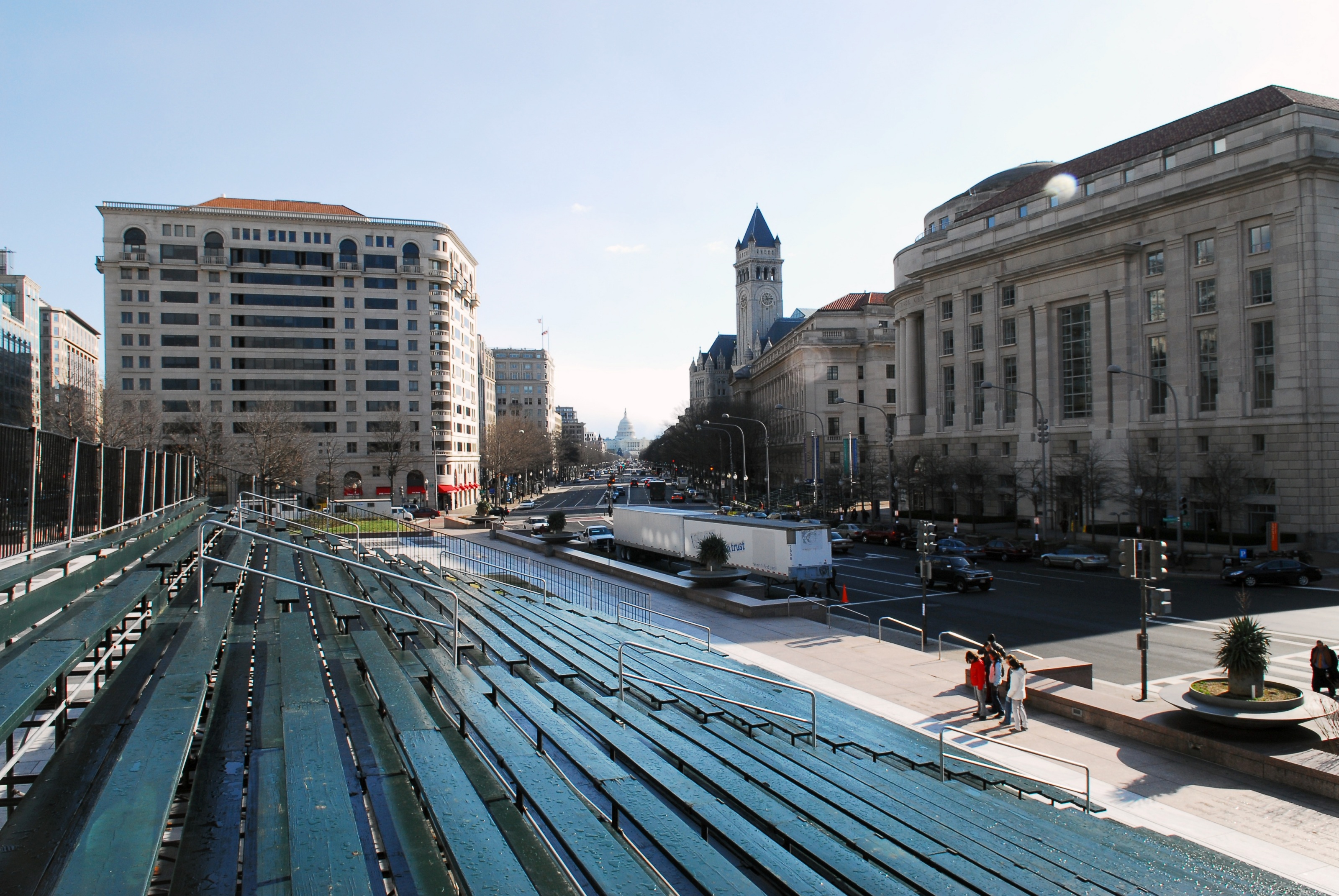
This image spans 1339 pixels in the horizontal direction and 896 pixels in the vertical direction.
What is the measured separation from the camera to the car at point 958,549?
40.5 m

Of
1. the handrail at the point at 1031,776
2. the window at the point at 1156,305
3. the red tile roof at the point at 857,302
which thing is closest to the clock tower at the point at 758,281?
the red tile roof at the point at 857,302

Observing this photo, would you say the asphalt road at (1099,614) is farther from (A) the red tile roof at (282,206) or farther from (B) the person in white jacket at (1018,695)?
(A) the red tile roof at (282,206)

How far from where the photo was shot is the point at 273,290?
8350 cm

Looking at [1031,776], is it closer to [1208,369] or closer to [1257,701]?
[1257,701]

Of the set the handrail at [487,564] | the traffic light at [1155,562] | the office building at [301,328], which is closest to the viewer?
the traffic light at [1155,562]

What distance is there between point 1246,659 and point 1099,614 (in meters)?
14.2

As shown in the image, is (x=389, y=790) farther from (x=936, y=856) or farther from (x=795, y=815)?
(x=936, y=856)

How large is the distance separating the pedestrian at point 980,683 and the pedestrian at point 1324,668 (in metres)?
6.52

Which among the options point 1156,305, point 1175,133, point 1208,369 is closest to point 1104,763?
point 1208,369

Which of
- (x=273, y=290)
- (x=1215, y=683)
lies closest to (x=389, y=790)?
(x=1215, y=683)

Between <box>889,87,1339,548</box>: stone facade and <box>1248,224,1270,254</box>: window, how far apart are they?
0.09 metres

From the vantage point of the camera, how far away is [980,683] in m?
14.8

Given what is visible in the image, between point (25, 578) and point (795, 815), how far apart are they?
7.63m

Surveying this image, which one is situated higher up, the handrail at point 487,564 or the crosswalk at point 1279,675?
the handrail at point 487,564
